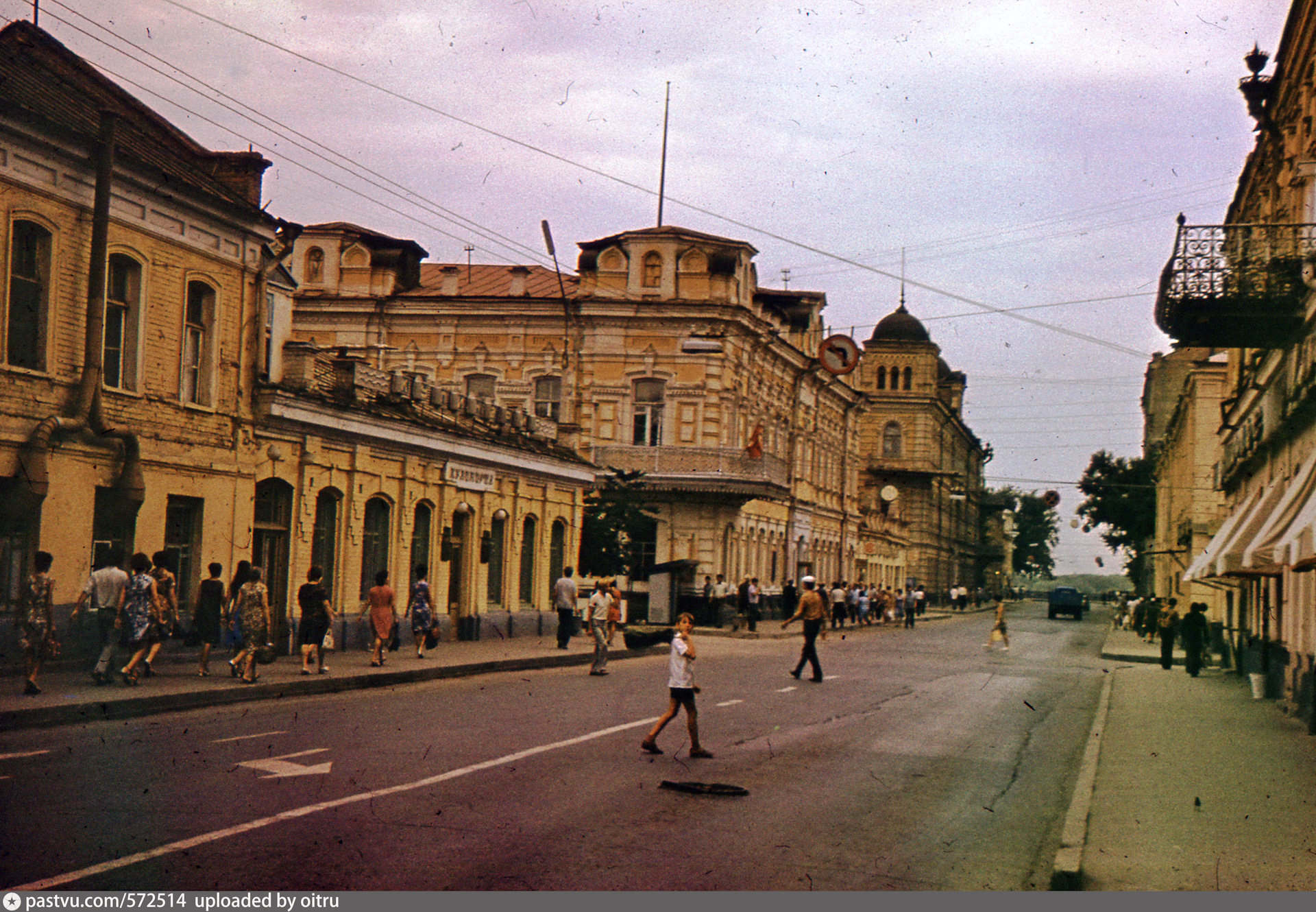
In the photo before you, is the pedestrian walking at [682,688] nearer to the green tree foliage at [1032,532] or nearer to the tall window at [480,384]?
the tall window at [480,384]

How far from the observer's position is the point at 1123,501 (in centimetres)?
9131

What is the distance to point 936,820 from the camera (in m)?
11.4

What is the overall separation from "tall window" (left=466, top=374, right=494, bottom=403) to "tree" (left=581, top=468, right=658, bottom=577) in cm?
902

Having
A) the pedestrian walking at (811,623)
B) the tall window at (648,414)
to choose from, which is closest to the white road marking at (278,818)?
the pedestrian walking at (811,623)

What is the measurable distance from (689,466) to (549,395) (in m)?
5.80

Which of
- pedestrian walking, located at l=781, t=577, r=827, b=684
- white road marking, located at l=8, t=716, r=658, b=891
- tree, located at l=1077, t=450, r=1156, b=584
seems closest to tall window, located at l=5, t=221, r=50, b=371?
white road marking, located at l=8, t=716, r=658, b=891

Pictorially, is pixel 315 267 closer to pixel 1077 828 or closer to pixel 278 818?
pixel 278 818

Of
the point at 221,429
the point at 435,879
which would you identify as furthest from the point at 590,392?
the point at 435,879

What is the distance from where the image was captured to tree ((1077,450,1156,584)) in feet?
298

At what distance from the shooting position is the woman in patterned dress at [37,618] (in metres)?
17.4

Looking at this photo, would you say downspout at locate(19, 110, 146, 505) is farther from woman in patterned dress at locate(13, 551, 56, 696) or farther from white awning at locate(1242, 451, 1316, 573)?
white awning at locate(1242, 451, 1316, 573)

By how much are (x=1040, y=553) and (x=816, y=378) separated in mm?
116649

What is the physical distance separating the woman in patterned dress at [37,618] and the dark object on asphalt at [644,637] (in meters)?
20.9

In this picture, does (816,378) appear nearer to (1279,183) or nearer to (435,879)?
(1279,183)
